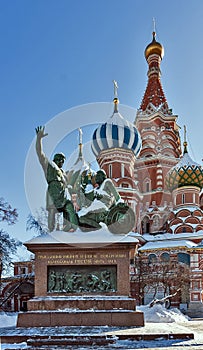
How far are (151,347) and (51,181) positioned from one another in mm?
5231

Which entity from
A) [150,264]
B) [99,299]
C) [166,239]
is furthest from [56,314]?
[166,239]

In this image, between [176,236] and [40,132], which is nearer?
[40,132]

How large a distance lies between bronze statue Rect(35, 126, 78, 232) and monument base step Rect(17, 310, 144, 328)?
213 centimetres

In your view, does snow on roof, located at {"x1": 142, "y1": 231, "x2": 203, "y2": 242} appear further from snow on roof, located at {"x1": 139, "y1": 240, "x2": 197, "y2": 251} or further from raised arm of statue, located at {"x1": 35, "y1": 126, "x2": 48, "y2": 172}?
raised arm of statue, located at {"x1": 35, "y1": 126, "x2": 48, "y2": 172}

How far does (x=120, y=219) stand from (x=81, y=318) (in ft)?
8.71

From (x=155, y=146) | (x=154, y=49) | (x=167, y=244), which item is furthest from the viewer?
(x=154, y=49)

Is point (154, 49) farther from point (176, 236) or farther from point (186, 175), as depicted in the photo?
point (176, 236)

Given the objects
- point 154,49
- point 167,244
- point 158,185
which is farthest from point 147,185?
point 154,49

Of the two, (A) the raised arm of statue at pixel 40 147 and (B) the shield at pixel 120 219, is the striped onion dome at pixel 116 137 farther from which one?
(B) the shield at pixel 120 219

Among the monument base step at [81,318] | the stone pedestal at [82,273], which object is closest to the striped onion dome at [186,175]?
the stone pedestal at [82,273]

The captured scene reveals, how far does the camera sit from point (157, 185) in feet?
128

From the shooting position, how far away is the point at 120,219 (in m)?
10.9

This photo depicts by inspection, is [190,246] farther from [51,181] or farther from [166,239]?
[51,181]

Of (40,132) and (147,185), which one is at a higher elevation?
(147,185)
